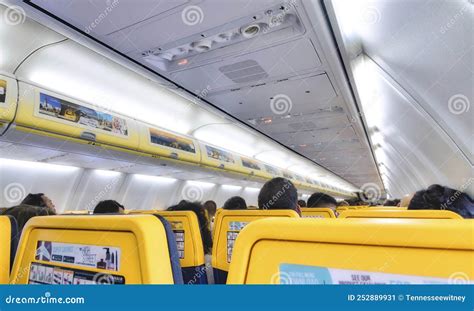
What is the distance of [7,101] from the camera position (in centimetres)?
334

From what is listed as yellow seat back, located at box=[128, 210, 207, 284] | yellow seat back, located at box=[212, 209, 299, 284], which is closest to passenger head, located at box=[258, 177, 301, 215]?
yellow seat back, located at box=[212, 209, 299, 284]

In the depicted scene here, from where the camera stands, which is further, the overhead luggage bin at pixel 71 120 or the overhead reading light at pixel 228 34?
the overhead luggage bin at pixel 71 120

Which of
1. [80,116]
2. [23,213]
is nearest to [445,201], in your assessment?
[23,213]

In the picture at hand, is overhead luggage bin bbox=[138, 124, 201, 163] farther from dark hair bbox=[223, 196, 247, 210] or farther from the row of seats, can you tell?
the row of seats

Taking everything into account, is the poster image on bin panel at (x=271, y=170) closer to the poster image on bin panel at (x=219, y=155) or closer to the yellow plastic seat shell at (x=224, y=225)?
the poster image on bin panel at (x=219, y=155)

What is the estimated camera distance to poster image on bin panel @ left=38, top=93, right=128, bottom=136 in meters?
3.84

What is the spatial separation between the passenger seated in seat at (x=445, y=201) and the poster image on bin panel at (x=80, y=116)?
4.03 meters

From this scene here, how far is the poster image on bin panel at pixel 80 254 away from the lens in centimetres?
99

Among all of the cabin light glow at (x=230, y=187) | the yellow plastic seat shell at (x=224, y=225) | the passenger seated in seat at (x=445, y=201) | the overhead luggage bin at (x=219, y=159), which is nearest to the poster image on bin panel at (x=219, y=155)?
the overhead luggage bin at (x=219, y=159)

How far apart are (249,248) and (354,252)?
258 millimetres

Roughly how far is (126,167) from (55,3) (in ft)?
16.4

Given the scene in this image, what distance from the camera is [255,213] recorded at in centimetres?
267

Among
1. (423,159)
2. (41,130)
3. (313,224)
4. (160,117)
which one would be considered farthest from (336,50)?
(423,159)

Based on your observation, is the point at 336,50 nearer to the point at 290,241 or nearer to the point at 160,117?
the point at 290,241
